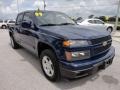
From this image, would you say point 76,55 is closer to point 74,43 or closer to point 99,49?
point 74,43

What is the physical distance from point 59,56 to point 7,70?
6.93 ft

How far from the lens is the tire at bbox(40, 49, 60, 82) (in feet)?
11.0

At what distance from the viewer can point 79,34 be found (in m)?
3.28

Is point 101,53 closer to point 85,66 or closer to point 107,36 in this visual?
point 107,36

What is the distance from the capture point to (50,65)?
362 centimetres

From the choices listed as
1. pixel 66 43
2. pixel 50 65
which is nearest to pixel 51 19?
pixel 50 65

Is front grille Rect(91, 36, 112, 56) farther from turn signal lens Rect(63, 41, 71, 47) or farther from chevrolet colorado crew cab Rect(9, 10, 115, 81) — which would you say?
turn signal lens Rect(63, 41, 71, 47)

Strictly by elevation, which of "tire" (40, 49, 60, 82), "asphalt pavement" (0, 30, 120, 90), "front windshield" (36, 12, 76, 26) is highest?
"front windshield" (36, 12, 76, 26)

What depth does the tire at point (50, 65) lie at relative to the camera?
11.0 feet

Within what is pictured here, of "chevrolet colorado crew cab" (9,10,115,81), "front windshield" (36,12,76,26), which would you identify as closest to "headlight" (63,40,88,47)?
"chevrolet colorado crew cab" (9,10,115,81)

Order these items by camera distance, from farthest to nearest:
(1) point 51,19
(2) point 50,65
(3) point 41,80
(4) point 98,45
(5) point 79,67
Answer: (1) point 51,19
(3) point 41,80
(2) point 50,65
(4) point 98,45
(5) point 79,67

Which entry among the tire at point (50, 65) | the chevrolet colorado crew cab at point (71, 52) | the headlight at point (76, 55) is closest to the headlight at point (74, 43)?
the chevrolet colorado crew cab at point (71, 52)

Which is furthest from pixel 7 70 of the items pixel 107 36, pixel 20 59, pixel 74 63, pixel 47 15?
pixel 107 36

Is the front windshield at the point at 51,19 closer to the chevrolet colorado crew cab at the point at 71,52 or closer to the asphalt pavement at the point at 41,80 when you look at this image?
the chevrolet colorado crew cab at the point at 71,52
